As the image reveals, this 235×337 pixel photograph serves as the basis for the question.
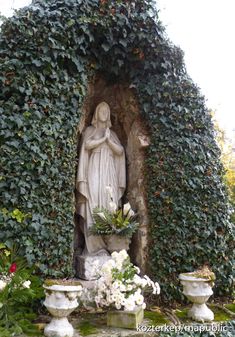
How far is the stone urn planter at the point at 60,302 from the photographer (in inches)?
116

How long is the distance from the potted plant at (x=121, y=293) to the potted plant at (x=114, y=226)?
98cm

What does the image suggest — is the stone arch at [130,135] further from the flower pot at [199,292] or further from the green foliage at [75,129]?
the flower pot at [199,292]

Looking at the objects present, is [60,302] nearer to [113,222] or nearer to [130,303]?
[130,303]

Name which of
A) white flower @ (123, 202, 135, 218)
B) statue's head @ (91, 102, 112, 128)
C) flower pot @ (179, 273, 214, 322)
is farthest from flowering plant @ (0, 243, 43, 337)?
statue's head @ (91, 102, 112, 128)

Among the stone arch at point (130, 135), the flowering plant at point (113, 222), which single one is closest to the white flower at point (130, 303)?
the flowering plant at point (113, 222)

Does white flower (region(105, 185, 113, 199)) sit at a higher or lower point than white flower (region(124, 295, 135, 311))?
higher

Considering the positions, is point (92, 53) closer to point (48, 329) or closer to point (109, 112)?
point (109, 112)

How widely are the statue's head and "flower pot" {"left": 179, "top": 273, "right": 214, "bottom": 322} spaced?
8.61ft

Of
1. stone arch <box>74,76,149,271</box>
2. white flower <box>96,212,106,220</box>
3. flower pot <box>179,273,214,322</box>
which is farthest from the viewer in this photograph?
stone arch <box>74,76,149,271</box>

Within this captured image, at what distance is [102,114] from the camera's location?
5.04 m

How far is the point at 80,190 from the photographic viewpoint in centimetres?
466

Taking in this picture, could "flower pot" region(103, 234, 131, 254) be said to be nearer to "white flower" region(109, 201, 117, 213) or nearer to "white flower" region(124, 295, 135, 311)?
"white flower" region(109, 201, 117, 213)

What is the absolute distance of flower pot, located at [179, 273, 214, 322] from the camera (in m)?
3.50

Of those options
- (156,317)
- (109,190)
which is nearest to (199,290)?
(156,317)
